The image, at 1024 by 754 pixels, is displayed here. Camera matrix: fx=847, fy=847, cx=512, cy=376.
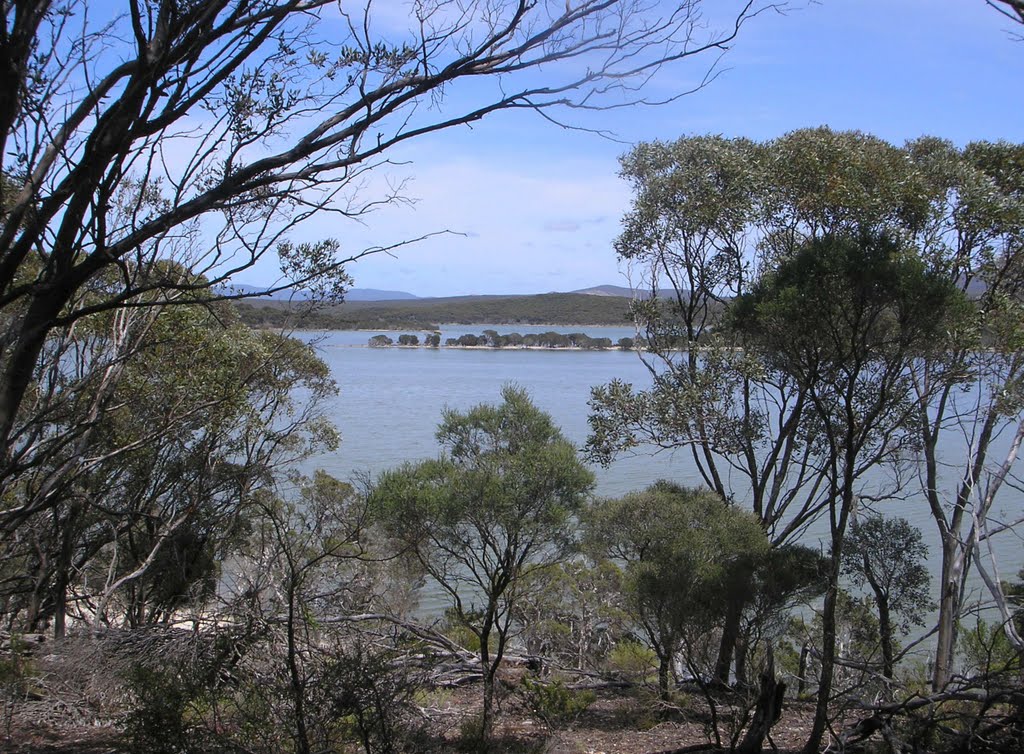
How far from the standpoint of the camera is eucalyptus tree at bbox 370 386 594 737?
24.3 feet

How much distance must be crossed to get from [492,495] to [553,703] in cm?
213

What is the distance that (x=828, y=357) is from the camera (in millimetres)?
6105

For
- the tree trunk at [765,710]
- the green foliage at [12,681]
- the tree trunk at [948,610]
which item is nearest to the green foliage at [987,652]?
the tree trunk at [948,610]

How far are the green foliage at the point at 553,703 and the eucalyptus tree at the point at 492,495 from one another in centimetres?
40

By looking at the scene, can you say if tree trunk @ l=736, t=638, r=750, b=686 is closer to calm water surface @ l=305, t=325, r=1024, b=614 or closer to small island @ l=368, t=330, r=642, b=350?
calm water surface @ l=305, t=325, r=1024, b=614

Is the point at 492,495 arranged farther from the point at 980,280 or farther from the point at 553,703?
the point at 980,280

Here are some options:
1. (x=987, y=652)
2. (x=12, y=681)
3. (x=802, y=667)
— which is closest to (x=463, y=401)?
(x=802, y=667)

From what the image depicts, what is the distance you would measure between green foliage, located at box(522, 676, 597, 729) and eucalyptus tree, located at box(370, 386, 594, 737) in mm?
398

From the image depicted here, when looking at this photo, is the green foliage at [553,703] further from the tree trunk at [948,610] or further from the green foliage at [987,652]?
the tree trunk at [948,610]

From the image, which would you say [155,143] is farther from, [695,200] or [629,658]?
[629,658]

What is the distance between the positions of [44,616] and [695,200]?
9271 mm

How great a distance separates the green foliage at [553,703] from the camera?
7718 mm

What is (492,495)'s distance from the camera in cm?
733

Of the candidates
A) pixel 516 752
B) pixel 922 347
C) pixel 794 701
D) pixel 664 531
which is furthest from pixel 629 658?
pixel 922 347
